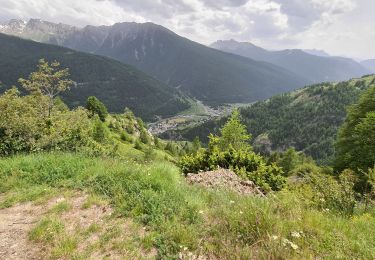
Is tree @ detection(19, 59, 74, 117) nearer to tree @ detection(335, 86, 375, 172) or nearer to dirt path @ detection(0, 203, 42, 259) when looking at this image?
dirt path @ detection(0, 203, 42, 259)

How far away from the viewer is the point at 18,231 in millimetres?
8047

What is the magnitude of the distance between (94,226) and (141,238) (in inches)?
54.8

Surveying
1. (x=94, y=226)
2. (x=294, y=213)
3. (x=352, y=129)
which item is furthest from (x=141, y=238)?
(x=352, y=129)

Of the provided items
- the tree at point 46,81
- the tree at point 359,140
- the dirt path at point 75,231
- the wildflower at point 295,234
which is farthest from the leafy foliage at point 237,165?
the tree at point 46,81

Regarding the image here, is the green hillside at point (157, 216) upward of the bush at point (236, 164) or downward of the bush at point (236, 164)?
upward

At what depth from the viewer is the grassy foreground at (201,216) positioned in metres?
6.32

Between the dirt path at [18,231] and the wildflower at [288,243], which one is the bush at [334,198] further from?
the dirt path at [18,231]

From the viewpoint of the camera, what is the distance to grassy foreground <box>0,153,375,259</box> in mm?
6320

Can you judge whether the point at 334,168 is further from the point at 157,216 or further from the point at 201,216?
the point at 157,216

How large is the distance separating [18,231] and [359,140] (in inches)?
1654

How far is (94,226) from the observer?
7.91 metres

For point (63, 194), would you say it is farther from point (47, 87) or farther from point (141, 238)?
point (47, 87)

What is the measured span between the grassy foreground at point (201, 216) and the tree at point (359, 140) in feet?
103

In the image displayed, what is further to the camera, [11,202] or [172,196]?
[11,202]
